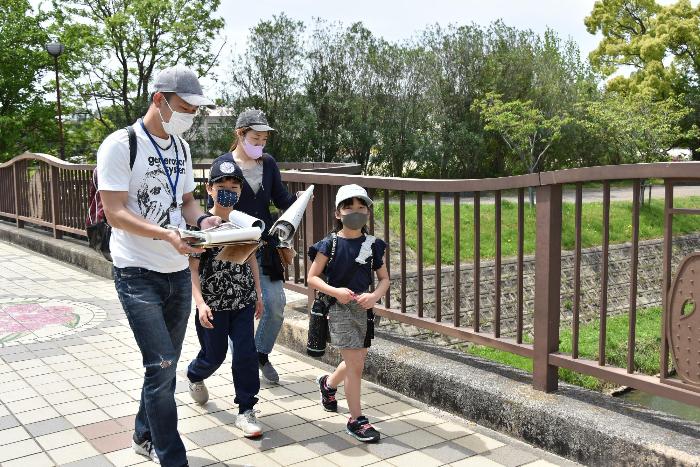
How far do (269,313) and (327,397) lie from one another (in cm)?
82

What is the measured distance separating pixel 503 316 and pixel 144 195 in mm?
12472

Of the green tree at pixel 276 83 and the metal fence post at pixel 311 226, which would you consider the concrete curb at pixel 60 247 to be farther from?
the green tree at pixel 276 83

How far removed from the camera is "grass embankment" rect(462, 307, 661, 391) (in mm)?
10836

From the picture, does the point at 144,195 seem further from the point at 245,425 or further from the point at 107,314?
the point at 107,314

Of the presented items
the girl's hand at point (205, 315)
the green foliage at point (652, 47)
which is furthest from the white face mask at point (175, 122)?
the green foliage at point (652, 47)

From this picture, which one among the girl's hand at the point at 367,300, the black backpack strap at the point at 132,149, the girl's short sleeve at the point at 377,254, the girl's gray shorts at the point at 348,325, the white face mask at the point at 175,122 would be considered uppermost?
the white face mask at the point at 175,122

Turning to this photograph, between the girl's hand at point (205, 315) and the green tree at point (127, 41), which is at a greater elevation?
the green tree at point (127, 41)

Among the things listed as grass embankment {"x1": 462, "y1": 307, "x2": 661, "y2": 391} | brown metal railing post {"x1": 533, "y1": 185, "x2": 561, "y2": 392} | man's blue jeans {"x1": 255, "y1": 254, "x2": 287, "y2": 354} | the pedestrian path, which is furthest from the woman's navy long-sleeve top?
grass embankment {"x1": 462, "y1": 307, "x2": 661, "y2": 391}

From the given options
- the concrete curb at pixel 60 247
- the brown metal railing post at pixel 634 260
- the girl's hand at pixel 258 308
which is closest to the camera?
the brown metal railing post at pixel 634 260

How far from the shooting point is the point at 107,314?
7227mm

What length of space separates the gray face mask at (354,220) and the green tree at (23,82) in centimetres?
2527

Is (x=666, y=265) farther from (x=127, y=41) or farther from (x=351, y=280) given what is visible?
(x=127, y=41)

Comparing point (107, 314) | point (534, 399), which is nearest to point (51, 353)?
point (107, 314)

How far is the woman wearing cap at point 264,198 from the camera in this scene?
466cm
